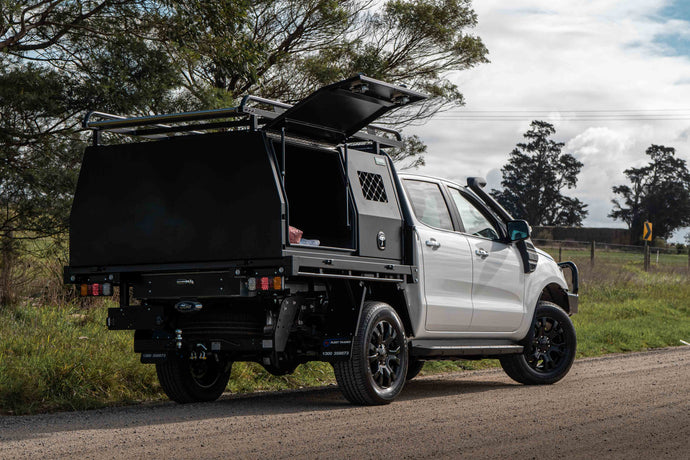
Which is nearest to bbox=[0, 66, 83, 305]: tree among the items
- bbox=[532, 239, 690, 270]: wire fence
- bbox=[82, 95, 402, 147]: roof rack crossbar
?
bbox=[82, 95, 402, 147]: roof rack crossbar

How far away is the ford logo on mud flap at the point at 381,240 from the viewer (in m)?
8.48

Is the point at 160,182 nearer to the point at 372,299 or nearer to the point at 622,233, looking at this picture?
the point at 372,299

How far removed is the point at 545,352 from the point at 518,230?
4.95 feet

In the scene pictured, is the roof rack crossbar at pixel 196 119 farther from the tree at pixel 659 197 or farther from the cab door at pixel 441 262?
the tree at pixel 659 197

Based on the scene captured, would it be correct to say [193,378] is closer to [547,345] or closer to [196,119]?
[196,119]

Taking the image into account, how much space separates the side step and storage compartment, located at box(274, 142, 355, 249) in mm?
1233

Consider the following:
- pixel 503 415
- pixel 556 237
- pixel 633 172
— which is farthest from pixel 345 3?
pixel 633 172

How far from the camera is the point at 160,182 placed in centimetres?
805

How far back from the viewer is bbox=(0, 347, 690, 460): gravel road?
19.5 feet

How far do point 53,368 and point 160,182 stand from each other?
2293 millimetres

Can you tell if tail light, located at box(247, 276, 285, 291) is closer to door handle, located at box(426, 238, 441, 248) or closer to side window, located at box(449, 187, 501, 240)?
door handle, located at box(426, 238, 441, 248)

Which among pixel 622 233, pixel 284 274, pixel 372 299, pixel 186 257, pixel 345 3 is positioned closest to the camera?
pixel 284 274

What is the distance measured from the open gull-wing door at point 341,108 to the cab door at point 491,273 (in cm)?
172

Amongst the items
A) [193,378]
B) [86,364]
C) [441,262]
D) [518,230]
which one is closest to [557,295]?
[518,230]
